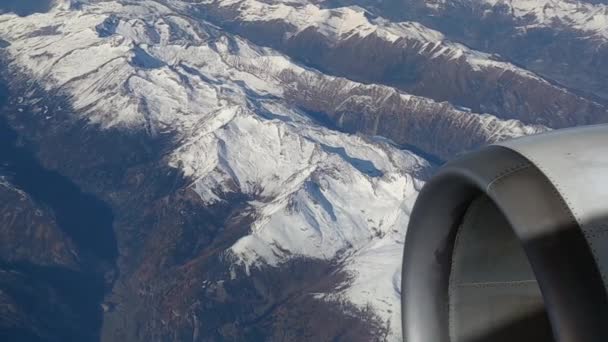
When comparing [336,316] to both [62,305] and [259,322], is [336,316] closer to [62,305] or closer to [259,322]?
[259,322]

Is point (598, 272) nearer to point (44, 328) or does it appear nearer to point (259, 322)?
point (259, 322)

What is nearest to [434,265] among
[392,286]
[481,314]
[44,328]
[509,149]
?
[481,314]

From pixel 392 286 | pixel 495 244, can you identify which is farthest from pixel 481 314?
pixel 392 286

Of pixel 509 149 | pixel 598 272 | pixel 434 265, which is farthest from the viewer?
pixel 434 265

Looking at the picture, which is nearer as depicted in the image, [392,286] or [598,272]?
[598,272]

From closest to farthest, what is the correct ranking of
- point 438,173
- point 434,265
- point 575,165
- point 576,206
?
point 576,206 → point 575,165 → point 438,173 → point 434,265

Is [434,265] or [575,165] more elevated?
[575,165]

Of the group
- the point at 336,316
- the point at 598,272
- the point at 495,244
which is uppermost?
the point at 598,272
